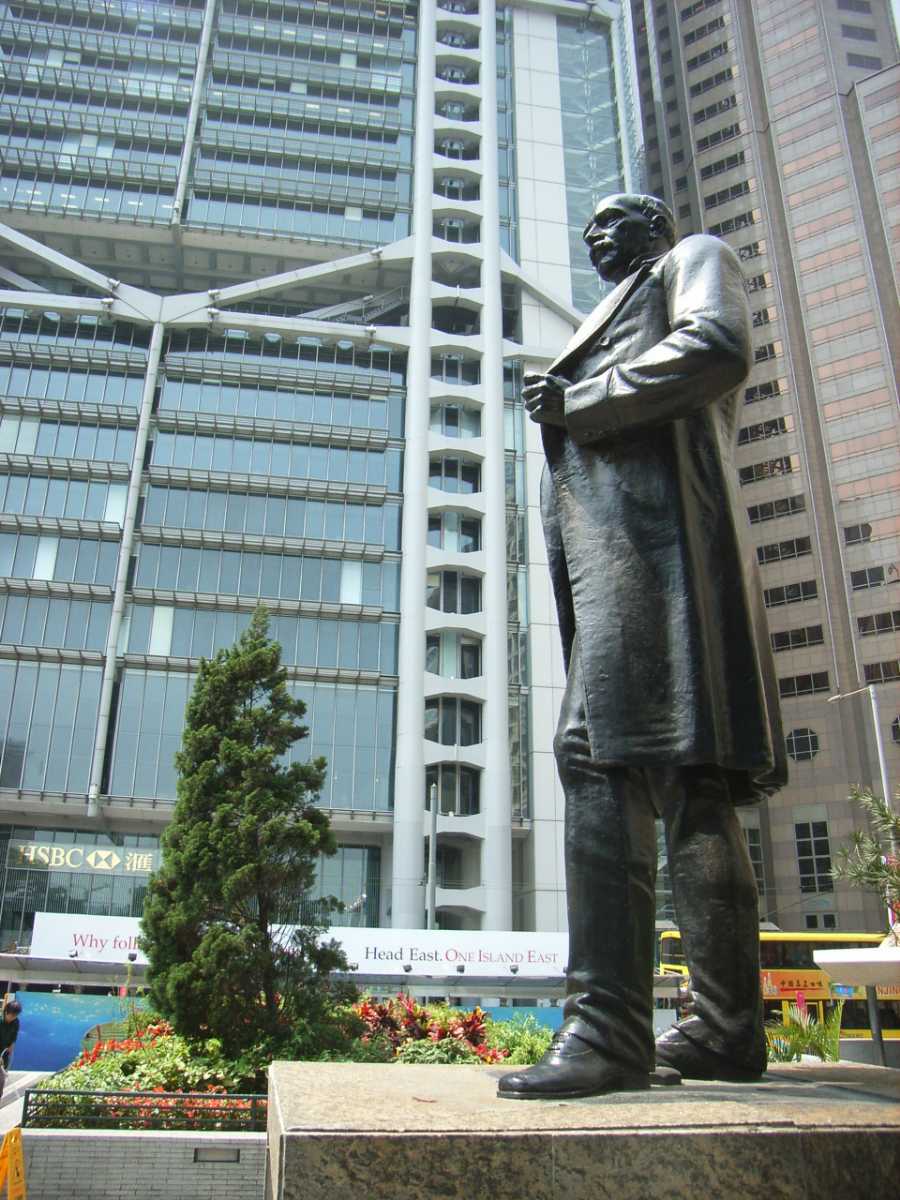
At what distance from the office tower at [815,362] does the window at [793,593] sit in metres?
0.08

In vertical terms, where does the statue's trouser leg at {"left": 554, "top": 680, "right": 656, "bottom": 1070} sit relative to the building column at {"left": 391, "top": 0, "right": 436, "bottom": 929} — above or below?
below

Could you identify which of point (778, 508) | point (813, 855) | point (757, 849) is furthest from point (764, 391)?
point (813, 855)

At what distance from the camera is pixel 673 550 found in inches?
137

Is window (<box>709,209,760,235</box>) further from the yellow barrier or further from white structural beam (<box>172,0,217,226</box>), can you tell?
the yellow barrier

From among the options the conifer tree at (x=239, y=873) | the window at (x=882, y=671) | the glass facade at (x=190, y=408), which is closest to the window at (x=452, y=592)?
the glass facade at (x=190, y=408)

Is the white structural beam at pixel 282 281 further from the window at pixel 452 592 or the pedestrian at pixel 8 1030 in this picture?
the pedestrian at pixel 8 1030

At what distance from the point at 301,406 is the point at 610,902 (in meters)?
44.9

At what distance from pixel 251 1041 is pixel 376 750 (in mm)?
28433

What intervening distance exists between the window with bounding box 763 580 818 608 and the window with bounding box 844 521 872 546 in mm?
2968

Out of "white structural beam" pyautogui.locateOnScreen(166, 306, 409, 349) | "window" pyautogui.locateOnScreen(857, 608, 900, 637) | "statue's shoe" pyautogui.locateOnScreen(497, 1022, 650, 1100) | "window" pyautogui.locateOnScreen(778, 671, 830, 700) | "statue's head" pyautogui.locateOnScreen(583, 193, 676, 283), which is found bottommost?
"statue's shoe" pyautogui.locateOnScreen(497, 1022, 650, 1100)

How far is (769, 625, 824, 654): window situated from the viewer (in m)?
56.9

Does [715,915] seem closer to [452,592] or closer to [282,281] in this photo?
[452,592]

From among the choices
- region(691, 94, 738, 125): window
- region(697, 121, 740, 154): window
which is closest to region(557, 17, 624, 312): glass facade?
region(697, 121, 740, 154): window

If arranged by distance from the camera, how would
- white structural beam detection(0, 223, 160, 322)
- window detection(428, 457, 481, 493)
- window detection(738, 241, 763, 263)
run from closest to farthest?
1. window detection(428, 457, 481, 493)
2. white structural beam detection(0, 223, 160, 322)
3. window detection(738, 241, 763, 263)
